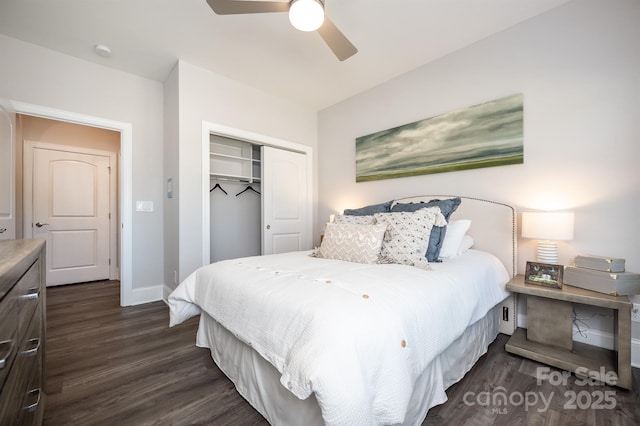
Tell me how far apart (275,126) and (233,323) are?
285cm

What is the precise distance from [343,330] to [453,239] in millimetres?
1612

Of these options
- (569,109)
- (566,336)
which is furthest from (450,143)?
(566,336)

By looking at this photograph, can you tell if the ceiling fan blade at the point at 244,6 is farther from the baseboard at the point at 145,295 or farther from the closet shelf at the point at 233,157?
the baseboard at the point at 145,295

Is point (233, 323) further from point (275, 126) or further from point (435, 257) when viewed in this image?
point (275, 126)

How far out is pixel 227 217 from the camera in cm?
397

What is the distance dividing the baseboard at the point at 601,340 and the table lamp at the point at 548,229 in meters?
0.56

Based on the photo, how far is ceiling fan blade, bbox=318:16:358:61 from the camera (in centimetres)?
181

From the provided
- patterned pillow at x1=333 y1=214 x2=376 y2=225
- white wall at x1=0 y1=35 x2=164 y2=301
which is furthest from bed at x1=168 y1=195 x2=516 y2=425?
white wall at x1=0 y1=35 x2=164 y2=301

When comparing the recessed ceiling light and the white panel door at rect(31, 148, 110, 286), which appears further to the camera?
the white panel door at rect(31, 148, 110, 286)

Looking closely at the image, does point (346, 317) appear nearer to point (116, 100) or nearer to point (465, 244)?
point (465, 244)

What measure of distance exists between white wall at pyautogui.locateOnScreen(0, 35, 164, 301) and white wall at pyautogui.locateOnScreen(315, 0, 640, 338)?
3.23m

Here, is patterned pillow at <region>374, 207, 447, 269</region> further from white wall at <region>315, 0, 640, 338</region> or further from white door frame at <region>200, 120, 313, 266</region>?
white door frame at <region>200, 120, 313, 266</region>

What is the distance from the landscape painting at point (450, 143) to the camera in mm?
2318

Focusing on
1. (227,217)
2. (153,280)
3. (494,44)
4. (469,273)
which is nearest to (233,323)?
(469,273)
